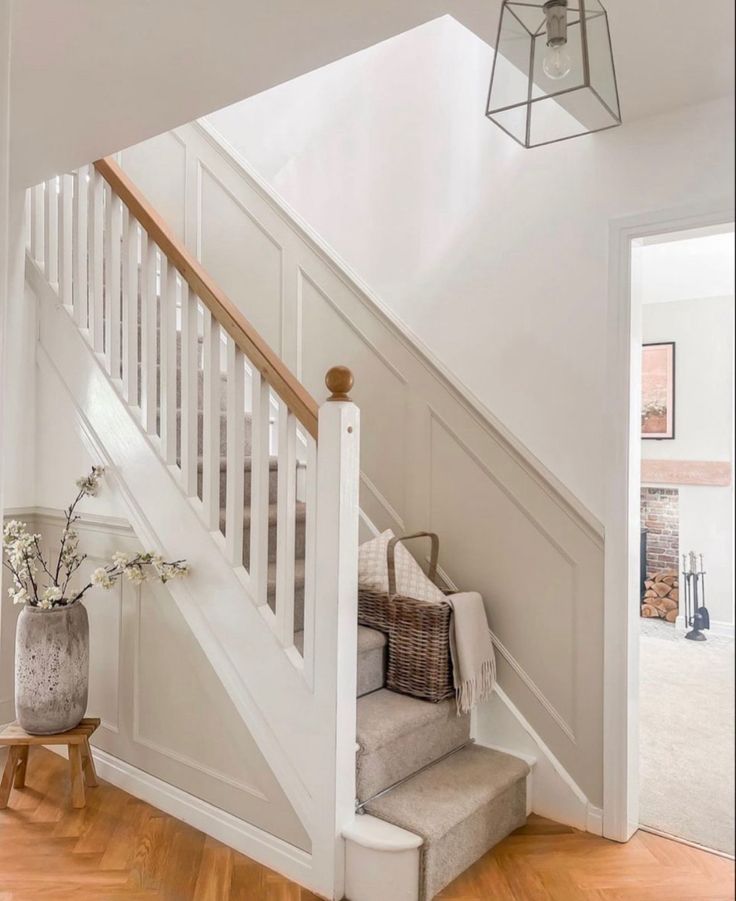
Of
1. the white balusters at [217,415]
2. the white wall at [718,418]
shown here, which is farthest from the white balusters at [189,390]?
the white wall at [718,418]

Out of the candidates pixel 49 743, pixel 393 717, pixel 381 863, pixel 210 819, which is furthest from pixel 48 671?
pixel 381 863

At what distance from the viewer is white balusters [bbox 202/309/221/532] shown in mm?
2402

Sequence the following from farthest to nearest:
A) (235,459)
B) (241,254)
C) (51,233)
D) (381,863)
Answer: (241,254) → (51,233) → (235,459) → (381,863)

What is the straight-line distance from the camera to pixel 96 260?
2787 mm

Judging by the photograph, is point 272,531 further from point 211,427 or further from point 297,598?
point 211,427

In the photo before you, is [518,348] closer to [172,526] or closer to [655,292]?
[655,292]

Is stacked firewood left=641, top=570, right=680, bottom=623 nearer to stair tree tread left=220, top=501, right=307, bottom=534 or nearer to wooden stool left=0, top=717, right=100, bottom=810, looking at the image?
stair tree tread left=220, top=501, right=307, bottom=534

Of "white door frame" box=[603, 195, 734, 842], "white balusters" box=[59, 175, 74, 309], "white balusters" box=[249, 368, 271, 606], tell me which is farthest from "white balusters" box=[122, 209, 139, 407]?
"white door frame" box=[603, 195, 734, 842]

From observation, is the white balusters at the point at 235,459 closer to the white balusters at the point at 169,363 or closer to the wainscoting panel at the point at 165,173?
the white balusters at the point at 169,363

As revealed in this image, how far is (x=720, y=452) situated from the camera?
61 centimetres

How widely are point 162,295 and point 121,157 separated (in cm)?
210

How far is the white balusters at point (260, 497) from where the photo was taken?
7.42ft

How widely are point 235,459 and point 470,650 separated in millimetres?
1044

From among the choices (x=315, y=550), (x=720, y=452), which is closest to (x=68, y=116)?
(x=315, y=550)
